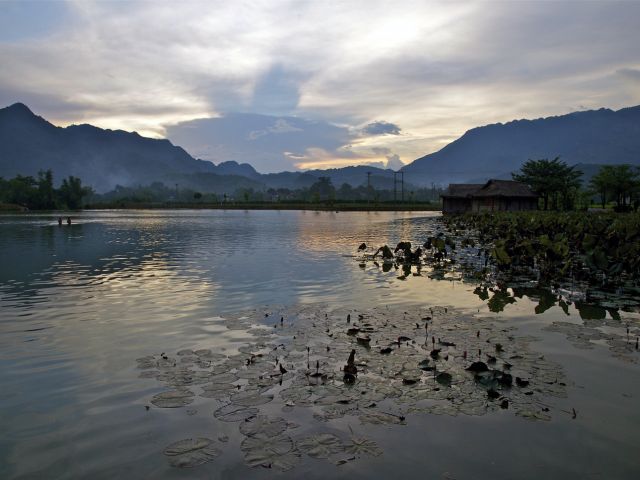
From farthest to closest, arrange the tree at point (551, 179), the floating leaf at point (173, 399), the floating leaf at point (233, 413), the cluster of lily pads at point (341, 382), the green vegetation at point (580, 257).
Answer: the tree at point (551, 179), the green vegetation at point (580, 257), the floating leaf at point (173, 399), the floating leaf at point (233, 413), the cluster of lily pads at point (341, 382)

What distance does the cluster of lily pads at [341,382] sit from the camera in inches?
204

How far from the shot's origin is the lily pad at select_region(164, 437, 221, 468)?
4.84 meters

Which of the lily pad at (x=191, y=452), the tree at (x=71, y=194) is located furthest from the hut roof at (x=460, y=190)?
the tree at (x=71, y=194)

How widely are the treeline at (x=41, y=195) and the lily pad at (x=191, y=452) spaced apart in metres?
143

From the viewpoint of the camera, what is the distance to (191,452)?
5.02 meters

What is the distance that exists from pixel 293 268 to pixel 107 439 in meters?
14.6

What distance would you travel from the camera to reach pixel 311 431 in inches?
212

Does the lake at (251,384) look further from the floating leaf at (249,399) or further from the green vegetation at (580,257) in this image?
the green vegetation at (580,257)

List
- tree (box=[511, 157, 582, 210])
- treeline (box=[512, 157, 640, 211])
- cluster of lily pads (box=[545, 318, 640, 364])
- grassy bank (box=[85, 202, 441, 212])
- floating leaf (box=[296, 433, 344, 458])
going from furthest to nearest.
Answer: grassy bank (box=[85, 202, 441, 212]) < tree (box=[511, 157, 582, 210]) < treeline (box=[512, 157, 640, 211]) < cluster of lily pads (box=[545, 318, 640, 364]) < floating leaf (box=[296, 433, 344, 458])

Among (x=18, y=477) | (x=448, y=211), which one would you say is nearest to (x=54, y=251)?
(x=18, y=477)

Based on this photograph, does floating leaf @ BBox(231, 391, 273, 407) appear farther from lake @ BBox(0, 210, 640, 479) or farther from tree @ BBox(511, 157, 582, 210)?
tree @ BBox(511, 157, 582, 210)

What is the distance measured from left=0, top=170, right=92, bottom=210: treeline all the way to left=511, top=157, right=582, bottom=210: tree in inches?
4799

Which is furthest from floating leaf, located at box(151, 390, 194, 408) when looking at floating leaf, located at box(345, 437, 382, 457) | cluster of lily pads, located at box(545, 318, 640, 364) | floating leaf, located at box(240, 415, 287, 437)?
cluster of lily pads, located at box(545, 318, 640, 364)

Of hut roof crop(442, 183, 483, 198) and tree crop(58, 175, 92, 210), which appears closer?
hut roof crop(442, 183, 483, 198)
